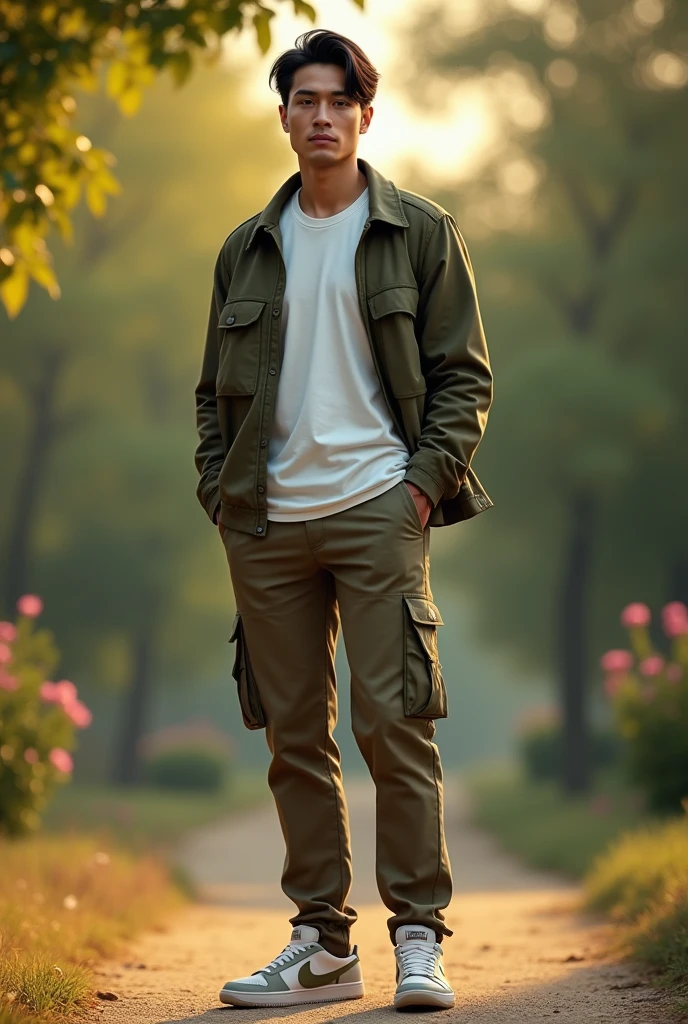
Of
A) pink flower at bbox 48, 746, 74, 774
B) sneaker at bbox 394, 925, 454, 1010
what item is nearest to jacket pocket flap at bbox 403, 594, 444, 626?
sneaker at bbox 394, 925, 454, 1010

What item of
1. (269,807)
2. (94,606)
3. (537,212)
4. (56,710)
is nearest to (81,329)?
(94,606)

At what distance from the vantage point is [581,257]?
1506cm

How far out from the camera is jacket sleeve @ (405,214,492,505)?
10.2ft

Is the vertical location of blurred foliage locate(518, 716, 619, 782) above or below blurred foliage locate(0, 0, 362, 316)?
below

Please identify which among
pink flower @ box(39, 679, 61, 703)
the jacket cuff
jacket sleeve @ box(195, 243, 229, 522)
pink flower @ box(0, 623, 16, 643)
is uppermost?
jacket sleeve @ box(195, 243, 229, 522)

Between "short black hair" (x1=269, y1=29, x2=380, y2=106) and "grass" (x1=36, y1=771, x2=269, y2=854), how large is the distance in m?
6.13

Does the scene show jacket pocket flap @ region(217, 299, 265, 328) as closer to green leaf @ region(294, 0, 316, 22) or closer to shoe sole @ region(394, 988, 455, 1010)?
green leaf @ region(294, 0, 316, 22)

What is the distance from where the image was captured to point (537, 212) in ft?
52.9

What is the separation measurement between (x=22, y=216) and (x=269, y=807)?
Answer: 53.2 ft

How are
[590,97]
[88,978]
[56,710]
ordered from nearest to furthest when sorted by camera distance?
[88,978] → [56,710] → [590,97]

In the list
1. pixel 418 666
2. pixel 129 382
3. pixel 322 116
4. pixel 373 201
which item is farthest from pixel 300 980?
pixel 129 382

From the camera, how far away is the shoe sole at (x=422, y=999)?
2.88 meters

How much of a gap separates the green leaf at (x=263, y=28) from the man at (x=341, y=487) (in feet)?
2.95

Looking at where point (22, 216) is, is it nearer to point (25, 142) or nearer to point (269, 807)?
point (25, 142)
